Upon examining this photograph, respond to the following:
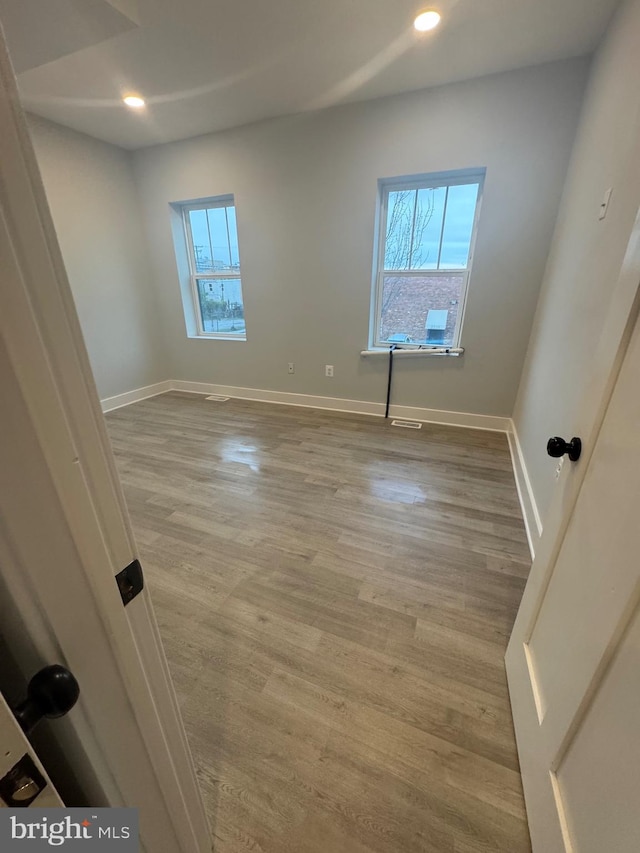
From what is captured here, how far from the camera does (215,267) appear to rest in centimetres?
403

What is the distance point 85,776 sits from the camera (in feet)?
1.50

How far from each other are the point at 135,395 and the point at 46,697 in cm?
440

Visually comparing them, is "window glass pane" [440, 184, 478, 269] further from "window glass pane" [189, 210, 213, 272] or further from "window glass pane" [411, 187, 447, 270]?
"window glass pane" [189, 210, 213, 272]

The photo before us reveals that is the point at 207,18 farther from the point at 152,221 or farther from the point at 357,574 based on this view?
the point at 357,574

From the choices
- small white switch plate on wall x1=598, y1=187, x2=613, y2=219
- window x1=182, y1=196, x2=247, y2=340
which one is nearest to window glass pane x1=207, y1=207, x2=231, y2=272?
Result: window x1=182, y1=196, x2=247, y2=340

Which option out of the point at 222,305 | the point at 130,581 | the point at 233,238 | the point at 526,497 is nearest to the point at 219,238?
the point at 233,238

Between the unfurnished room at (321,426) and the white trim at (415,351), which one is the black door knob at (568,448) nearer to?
the unfurnished room at (321,426)

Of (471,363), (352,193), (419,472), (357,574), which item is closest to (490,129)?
(352,193)

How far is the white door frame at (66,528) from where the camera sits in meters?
0.31

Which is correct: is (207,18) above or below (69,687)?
above

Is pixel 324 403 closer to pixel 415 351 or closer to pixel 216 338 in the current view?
pixel 415 351

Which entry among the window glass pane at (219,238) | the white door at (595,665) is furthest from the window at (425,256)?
Result: the white door at (595,665)

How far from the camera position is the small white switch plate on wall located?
151cm

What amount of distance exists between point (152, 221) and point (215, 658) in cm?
452
